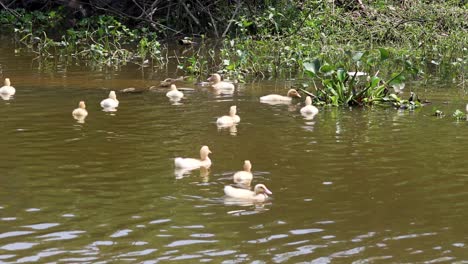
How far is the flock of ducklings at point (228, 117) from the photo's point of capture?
8672 millimetres

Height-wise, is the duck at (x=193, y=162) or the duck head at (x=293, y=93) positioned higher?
the duck head at (x=293, y=93)

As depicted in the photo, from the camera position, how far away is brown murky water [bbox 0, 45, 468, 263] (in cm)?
739

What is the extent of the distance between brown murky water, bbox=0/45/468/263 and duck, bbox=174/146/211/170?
Answer: 19 cm

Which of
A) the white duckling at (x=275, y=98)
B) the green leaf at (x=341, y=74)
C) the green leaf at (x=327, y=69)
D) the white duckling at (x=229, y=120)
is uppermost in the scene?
the green leaf at (x=327, y=69)

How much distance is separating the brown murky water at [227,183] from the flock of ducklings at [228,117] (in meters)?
0.13

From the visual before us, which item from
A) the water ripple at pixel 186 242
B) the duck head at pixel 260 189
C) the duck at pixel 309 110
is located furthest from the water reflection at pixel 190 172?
the duck at pixel 309 110

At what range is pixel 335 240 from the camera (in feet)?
24.8

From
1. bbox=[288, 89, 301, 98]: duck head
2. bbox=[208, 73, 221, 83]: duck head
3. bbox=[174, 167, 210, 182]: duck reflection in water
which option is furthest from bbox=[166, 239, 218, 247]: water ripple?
bbox=[208, 73, 221, 83]: duck head

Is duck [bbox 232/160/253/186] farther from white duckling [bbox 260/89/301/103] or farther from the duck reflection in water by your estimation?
white duckling [bbox 260/89/301/103]

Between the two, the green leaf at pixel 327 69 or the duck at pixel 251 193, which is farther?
the green leaf at pixel 327 69

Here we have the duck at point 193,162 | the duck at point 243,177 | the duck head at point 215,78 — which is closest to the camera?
the duck at point 243,177

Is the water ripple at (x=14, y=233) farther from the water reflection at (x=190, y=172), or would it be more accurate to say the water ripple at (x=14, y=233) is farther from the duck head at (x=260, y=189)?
the water reflection at (x=190, y=172)

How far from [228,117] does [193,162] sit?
274cm

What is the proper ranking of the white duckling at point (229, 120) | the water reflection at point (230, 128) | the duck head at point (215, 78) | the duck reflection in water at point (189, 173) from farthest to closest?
1. the duck head at point (215, 78)
2. the white duckling at point (229, 120)
3. the water reflection at point (230, 128)
4. the duck reflection in water at point (189, 173)
